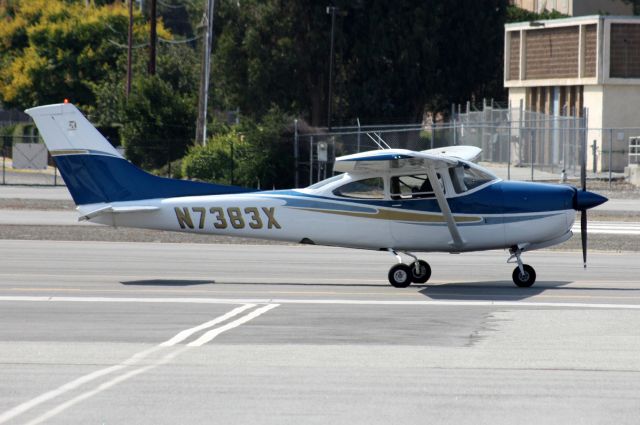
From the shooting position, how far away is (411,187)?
55.8ft

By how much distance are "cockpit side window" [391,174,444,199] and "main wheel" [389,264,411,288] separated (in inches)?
40.9

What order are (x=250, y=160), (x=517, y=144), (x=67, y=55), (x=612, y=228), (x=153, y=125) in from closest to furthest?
(x=612, y=228)
(x=250, y=160)
(x=153, y=125)
(x=517, y=144)
(x=67, y=55)

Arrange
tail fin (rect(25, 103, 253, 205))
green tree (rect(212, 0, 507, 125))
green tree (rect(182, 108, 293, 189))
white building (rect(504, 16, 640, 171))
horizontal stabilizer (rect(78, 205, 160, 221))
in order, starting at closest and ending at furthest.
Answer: horizontal stabilizer (rect(78, 205, 160, 221))
tail fin (rect(25, 103, 253, 205))
green tree (rect(182, 108, 293, 189))
white building (rect(504, 16, 640, 171))
green tree (rect(212, 0, 507, 125))

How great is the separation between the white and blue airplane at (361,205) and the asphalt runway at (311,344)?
0.71 metres

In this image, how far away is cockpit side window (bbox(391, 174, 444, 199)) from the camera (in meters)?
16.9

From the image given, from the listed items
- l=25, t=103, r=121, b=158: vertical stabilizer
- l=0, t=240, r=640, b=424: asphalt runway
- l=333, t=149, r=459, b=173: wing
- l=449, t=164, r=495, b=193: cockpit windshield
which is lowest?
l=0, t=240, r=640, b=424: asphalt runway

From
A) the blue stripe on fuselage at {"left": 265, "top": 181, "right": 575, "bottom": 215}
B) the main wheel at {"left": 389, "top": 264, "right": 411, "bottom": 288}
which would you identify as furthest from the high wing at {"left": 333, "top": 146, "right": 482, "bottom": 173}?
the main wheel at {"left": 389, "top": 264, "right": 411, "bottom": 288}

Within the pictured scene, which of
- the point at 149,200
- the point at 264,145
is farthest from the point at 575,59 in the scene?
the point at 149,200

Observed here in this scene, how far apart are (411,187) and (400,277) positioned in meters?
1.31

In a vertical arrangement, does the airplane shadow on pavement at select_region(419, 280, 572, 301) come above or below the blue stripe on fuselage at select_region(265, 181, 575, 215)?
below

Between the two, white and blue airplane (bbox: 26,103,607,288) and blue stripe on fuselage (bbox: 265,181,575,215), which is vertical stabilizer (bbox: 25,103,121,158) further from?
blue stripe on fuselage (bbox: 265,181,575,215)

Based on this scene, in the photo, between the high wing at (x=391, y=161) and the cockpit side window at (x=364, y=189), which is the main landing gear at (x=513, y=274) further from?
the high wing at (x=391, y=161)

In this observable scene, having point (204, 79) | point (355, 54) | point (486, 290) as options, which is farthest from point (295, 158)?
point (486, 290)

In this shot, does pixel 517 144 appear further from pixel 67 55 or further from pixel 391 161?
pixel 391 161
